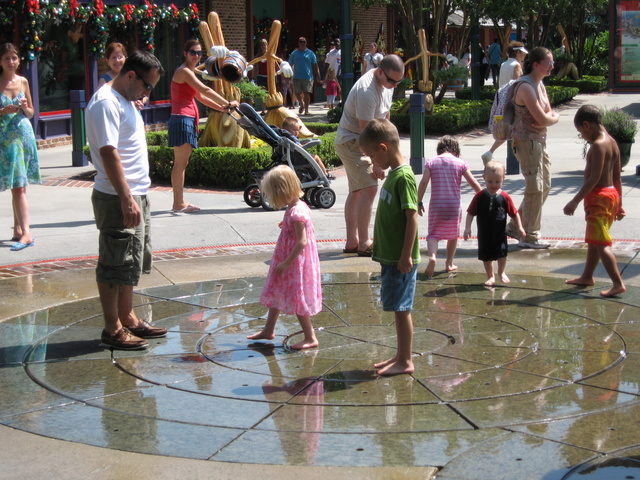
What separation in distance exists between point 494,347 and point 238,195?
7.49 m

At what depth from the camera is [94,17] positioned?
1847 cm

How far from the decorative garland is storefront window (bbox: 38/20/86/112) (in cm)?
31

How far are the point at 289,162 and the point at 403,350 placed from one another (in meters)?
6.28

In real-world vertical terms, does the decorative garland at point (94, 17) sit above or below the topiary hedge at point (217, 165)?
above

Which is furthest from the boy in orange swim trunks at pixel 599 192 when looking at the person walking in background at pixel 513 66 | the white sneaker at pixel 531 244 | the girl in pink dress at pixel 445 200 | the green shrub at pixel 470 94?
the green shrub at pixel 470 94

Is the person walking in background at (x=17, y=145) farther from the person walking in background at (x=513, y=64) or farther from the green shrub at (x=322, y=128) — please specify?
the green shrub at (x=322, y=128)

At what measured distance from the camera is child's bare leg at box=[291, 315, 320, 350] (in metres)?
5.58

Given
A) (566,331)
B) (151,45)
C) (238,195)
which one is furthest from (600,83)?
(566,331)

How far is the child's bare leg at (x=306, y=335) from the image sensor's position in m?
5.58

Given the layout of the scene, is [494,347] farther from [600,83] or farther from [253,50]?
[600,83]

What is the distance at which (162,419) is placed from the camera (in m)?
4.48

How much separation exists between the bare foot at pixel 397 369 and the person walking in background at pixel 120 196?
1.55 meters

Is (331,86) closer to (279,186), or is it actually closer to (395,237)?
(279,186)

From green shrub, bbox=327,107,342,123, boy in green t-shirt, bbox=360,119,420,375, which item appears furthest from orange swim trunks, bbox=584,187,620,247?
green shrub, bbox=327,107,342,123
